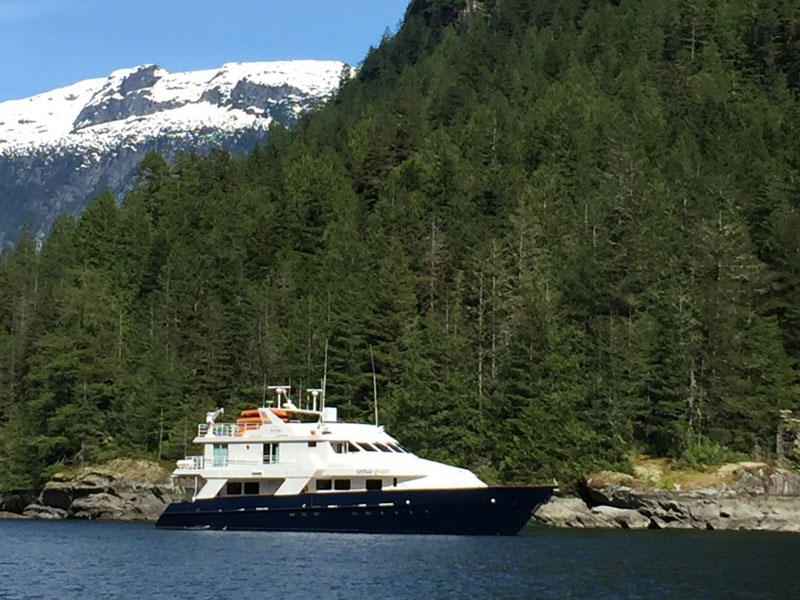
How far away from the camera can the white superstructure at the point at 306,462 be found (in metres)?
58.2

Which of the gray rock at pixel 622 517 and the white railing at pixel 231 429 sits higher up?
the white railing at pixel 231 429

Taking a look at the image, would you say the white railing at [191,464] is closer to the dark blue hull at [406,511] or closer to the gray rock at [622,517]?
the dark blue hull at [406,511]

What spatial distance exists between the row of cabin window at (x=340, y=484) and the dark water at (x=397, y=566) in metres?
2.40

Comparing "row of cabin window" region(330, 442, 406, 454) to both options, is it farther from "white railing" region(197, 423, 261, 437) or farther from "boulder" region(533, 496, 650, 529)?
"boulder" region(533, 496, 650, 529)

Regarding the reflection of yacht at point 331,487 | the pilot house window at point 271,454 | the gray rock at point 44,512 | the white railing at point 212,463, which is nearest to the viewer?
the reflection of yacht at point 331,487

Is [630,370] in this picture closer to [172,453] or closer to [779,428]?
[779,428]

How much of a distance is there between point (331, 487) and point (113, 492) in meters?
29.1

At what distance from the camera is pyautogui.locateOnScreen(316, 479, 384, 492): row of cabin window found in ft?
193

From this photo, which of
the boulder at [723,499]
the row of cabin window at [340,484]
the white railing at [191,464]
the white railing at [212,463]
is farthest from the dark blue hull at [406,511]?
the boulder at [723,499]

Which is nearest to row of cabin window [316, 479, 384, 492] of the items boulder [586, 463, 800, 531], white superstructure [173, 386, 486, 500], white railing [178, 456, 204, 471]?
white superstructure [173, 386, 486, 500]

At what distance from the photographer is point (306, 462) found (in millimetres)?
59625

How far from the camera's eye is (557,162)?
106750 mm

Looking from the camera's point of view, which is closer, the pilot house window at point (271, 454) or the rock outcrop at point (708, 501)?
the pilot house window at point (271, 454)

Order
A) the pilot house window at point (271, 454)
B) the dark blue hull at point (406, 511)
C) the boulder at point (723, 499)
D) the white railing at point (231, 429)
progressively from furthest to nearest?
the boulder at point (723, 499) < the white railing at point (231, 429) < the pilot house window at point (271, 454) < the dark blue hull at point (406, 511)
